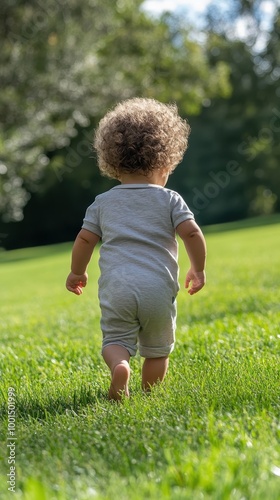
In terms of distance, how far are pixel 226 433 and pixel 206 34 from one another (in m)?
44.9

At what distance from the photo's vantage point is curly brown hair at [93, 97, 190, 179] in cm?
388

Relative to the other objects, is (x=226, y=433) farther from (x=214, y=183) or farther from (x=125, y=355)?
(x=214, y=183)

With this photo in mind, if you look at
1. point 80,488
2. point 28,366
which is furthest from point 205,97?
point 80,488

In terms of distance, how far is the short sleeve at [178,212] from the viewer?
3764mm

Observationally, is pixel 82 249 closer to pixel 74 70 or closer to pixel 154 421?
pixel 154 421

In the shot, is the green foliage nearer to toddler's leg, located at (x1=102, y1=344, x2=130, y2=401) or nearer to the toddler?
the toddler

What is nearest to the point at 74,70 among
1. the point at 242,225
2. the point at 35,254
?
the point at 35,254

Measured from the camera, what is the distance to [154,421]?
9.70 feet

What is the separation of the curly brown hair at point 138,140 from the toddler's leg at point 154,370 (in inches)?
39.2

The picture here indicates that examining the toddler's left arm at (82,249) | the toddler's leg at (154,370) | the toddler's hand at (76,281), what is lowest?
the toddler's leg at (154,370)

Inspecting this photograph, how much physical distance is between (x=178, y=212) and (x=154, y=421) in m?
1.21

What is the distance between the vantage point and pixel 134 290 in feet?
12.2

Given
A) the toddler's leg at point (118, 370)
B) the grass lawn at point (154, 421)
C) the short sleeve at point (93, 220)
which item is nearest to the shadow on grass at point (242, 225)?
the grass lawn at point (154, 421)

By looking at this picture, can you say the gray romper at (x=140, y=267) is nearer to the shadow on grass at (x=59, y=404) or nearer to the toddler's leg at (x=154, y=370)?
the toddler's leg at (x=154, y=370)
